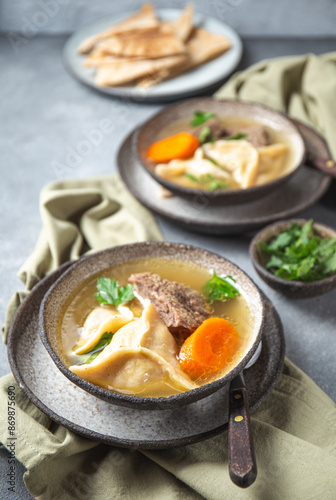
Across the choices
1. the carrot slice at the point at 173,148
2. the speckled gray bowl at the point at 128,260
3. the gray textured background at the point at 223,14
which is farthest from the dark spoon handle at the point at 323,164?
the gray textured background at the point at 223,14

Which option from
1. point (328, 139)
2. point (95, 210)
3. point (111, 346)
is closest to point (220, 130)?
point (328, 139)

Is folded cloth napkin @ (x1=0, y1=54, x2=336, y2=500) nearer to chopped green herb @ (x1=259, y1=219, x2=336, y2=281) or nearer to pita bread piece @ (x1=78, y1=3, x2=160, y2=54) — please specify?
chopped green herb @ (x1=259, y1=219, x2=336, y2=281)

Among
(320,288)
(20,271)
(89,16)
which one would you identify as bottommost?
(320,288)

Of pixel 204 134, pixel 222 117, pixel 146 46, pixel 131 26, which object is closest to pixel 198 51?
pixel 146 46

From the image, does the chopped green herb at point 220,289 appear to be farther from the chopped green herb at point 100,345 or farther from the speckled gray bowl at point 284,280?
the chopped green herb at point 100,345

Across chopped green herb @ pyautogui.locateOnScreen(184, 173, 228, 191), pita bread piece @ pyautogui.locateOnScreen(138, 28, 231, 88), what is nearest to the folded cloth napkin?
chopped green herb @ pyautogui.locateOnScreen(184, 173, 228, 191)

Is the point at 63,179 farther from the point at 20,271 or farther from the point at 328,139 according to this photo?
the point at 328,139
